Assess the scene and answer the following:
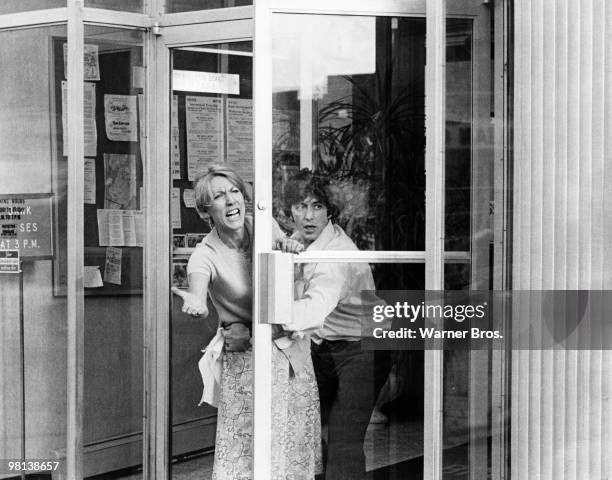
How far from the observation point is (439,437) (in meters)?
3.92

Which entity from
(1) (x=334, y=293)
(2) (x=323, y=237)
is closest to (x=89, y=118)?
(2) (x=323, y=237)

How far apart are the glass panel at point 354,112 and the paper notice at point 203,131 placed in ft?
A: 2.23

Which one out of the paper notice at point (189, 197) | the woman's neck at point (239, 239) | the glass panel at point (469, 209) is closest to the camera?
the glass panel at point (469, 209)

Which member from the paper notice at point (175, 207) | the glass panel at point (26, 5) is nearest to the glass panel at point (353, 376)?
the paper notice at point (175, 207)

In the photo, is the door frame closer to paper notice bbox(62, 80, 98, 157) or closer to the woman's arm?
the woman's arm

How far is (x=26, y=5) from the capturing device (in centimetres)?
459

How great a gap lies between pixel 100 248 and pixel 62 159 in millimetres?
395

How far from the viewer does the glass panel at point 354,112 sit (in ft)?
13.0

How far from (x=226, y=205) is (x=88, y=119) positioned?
69 centimetres

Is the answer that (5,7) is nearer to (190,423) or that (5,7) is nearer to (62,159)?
(62,159)

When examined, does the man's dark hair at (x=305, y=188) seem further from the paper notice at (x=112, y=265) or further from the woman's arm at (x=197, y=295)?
the paper notice at (x=112, y=265)

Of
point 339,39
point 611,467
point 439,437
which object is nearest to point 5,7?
point 339,39

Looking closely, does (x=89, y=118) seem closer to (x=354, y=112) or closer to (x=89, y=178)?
(x=89, y=178)

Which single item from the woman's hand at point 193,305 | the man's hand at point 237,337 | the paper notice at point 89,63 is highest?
the paper notice at point 89,63
